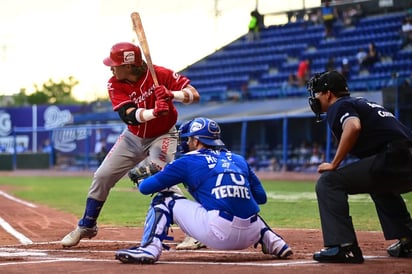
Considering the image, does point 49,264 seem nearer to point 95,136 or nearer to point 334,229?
point 334,229

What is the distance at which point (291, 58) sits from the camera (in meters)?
33.0

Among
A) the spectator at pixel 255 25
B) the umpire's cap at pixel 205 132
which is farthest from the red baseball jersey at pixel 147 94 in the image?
the spectator at pixel 255 25

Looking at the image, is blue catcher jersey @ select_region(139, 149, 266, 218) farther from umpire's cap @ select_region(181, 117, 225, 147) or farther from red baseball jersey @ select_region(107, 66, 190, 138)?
red baseball jersey @ select_region(107, 66, 190, 138)

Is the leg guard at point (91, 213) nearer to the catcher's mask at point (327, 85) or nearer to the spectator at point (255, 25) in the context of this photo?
the catcher's mask at point (327, 85)

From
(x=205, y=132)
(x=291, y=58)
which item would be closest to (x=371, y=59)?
(x=291, y=58)

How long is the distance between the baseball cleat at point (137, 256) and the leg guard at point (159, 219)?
0.25 feet

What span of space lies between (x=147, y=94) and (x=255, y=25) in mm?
28415

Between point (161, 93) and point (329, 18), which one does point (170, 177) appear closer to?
point (161, 93)

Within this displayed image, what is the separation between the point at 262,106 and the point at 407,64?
525 cm

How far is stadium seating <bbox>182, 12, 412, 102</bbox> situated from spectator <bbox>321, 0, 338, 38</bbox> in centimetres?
25

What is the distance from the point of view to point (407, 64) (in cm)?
2794

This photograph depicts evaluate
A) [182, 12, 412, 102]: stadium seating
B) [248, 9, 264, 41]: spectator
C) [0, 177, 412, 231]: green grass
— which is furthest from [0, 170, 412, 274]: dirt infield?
[248, 9, 264, 41]: spectator

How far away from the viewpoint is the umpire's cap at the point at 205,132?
6.61 meters

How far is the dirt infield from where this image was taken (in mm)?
6055
